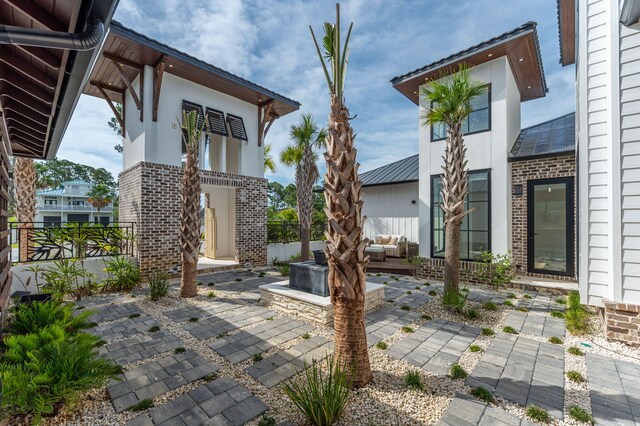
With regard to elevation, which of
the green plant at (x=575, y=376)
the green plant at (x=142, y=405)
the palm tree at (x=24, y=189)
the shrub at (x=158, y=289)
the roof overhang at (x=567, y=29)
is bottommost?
the green plant at (x=575, y=376)

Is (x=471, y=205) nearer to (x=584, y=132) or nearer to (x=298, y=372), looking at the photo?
(x=584, y=132)

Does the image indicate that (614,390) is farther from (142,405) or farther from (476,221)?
(476,221)

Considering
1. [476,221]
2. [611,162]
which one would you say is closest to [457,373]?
[611,162]

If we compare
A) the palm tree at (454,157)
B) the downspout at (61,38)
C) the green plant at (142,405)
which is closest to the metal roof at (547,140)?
the palm tree at (454,157)

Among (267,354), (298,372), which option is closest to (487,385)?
(298,372)

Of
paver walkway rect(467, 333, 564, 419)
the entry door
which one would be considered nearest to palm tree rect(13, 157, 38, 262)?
paver walkway rect(467, 333, 564, 419)

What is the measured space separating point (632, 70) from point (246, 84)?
9376 mm

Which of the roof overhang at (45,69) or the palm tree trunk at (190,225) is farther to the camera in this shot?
the palm tree trunk at (190,225)

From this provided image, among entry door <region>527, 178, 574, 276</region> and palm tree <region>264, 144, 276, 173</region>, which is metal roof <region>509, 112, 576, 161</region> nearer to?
entry door <region>527, 178, 574, 276</region>

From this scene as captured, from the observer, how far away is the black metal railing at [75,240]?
6.96 meters

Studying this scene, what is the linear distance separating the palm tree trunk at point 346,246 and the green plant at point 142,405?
6.40ft

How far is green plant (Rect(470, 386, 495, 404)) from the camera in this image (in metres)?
2.82

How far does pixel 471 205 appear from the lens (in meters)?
8.58

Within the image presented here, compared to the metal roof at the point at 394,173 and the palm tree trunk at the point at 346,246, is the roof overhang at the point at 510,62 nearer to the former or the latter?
the metal roof at the point at 394,173
